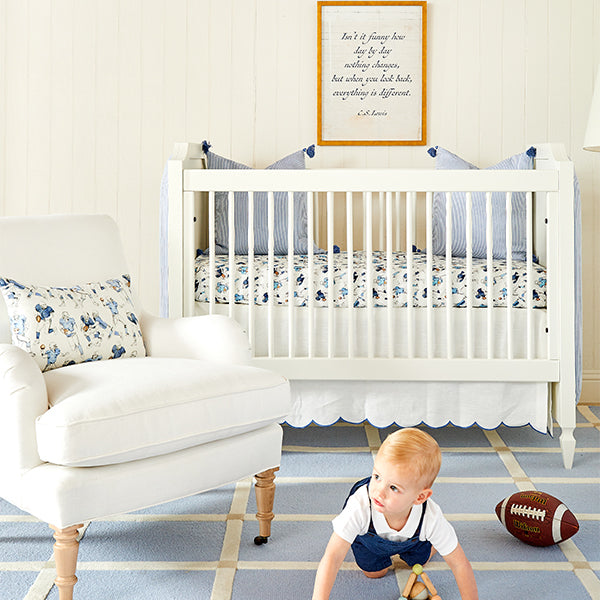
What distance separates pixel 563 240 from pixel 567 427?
57cm

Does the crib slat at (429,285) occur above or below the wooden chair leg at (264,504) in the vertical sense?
above

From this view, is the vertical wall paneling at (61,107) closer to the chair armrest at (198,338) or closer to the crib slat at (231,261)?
the crib slat at (231,261)

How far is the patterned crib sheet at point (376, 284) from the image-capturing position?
2.32m

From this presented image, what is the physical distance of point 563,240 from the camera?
88.8 inches

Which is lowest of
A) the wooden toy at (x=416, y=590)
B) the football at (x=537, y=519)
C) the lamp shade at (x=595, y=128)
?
the wooden toy at (x=416, y=590)

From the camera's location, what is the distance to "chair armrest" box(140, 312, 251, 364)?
186 centimetres

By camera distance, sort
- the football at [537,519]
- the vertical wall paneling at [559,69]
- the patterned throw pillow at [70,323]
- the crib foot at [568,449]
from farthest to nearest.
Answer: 1. the vertical wall paneling at [559,69]
2. the crib foot at [568,449]
3. the patterned throw pillow at [70,323]
4. the football at [537,519]

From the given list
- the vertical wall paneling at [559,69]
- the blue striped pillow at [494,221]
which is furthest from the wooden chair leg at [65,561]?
the vertical wall paneling at [559,69]

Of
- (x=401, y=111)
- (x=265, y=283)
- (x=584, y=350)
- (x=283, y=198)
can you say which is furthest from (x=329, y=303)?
(x=584, y=350)

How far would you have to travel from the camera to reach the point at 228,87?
3100mm

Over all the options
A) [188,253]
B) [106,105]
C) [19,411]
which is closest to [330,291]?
[188,253]

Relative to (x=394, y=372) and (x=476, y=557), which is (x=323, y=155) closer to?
(x=394, y=372)

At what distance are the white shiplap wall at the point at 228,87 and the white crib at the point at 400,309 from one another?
0.77 m

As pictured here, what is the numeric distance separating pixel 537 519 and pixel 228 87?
217cm
